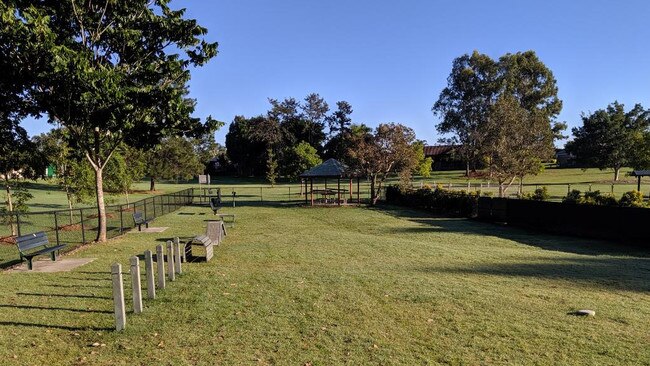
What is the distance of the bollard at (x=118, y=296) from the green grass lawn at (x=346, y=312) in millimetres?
148

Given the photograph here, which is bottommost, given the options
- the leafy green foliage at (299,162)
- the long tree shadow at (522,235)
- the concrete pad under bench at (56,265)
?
the long tree shadow at (522,235)

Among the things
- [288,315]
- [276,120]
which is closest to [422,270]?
[288,315]

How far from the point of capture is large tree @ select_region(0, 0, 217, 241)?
446 inches

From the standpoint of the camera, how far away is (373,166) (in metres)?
31.8

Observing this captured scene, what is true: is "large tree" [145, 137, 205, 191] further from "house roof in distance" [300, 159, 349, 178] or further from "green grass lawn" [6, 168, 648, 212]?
"house roof in distance" [300, 159, 349, 178]

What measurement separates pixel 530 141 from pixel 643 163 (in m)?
34.6

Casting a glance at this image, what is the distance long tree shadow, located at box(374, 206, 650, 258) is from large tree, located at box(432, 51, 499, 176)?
4451cm

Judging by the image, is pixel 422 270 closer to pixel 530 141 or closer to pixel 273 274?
pixel 273 274

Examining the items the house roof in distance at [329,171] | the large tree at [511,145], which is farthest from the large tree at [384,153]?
the large tree at [511,145]

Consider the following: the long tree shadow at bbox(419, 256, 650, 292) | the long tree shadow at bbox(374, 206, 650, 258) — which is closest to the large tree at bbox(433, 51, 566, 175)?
the long tree shadow at bbox(374, 206, 650, 258)

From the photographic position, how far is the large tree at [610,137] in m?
61.3

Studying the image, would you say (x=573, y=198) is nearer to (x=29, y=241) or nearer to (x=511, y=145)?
(x=511, y=145)

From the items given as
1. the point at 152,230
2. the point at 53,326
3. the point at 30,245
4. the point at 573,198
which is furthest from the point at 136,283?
the point at 573,198

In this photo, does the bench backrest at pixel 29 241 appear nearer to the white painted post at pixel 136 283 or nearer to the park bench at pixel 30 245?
the park bench at pixel 30 245
